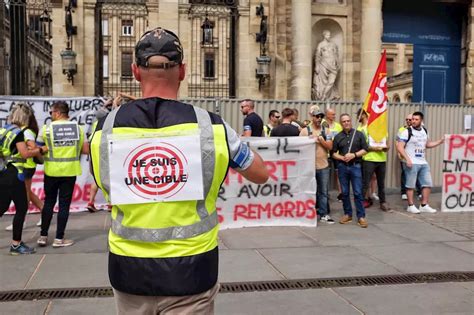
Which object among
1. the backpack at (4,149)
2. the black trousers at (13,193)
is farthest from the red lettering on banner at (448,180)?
the backpack at (4,149)

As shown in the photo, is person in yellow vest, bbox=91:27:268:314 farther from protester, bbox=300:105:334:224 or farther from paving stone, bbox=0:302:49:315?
protester, bbox=300:105:334:224

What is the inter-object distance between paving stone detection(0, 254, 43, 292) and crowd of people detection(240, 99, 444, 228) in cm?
441

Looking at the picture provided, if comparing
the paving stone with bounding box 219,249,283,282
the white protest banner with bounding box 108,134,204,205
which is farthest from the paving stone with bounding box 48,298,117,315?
the white protest banner with bounding box 108,134,204,205

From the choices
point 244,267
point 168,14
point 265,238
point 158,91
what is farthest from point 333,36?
point 158,91

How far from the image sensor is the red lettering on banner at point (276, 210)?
8.76m

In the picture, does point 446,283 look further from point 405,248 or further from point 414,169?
point 414,169

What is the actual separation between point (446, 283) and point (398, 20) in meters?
12.5

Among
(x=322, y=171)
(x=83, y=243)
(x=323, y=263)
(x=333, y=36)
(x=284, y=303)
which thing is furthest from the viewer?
(x=333, y=36)

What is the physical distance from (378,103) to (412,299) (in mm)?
4625

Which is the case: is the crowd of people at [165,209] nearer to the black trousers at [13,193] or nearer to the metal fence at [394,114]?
the black trousers at [13,193]

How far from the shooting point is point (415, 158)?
1046cm

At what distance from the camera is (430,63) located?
17141 millimetres

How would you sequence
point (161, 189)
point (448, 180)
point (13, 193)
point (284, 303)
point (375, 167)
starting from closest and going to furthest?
point (161, 189) < point (284, 303) < point (13, 193) < point (448, 180) < point (375, 167)

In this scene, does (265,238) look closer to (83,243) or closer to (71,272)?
(83,243)
